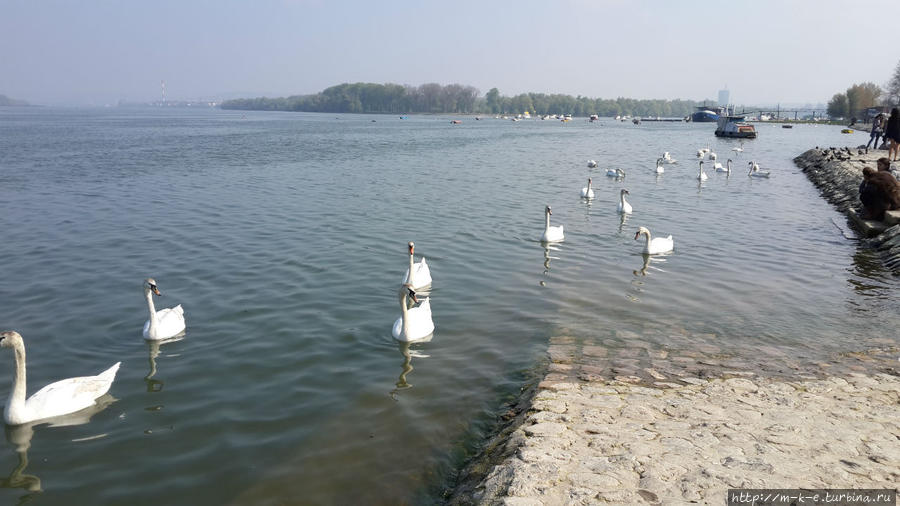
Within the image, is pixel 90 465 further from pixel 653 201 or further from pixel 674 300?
pixel 653 201

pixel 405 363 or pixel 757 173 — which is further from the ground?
pixel 757 173

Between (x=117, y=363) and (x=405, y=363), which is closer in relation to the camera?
(x=117, y=363)

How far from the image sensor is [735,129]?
251 feet

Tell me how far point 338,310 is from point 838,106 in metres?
153

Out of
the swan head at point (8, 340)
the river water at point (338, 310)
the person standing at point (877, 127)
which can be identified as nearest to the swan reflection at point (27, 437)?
the river water at point (338, 310)

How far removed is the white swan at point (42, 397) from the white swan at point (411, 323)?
4566 mm

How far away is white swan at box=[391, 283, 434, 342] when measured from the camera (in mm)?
10164

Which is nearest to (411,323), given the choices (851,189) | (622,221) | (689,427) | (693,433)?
(689,427)

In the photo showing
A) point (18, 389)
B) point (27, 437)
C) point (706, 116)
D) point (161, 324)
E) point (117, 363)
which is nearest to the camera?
point (27, 437)

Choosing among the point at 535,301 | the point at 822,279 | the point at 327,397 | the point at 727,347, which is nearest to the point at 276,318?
the point at 327,397

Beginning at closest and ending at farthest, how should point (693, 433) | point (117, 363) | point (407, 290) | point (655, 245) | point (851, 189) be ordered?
point (693, 433) → point (117, 363) → point (407, 290) → point (655, 245) → point (851, 189)

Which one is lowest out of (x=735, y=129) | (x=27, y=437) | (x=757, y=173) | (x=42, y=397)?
(x=27, y=437)

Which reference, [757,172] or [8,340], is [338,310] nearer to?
[8,340]

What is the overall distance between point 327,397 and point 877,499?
6363mm
